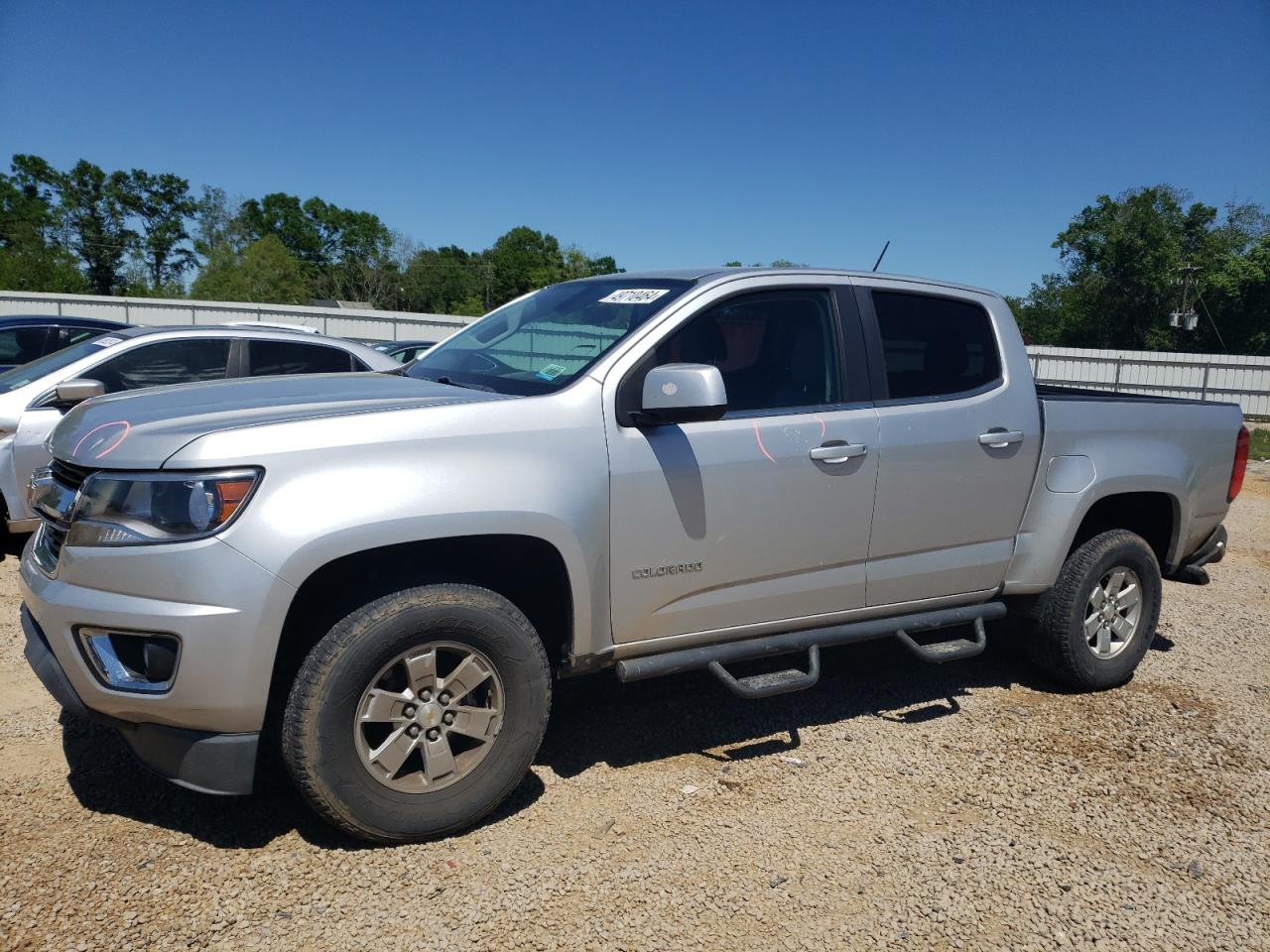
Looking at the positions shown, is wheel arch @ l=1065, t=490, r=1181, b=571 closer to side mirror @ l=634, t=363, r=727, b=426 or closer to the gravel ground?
the gravel ground

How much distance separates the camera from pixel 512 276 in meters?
109

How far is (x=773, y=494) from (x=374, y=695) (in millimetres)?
1647

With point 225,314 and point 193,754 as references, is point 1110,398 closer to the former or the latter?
point 193,754

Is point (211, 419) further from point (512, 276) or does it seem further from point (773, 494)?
point (512, 276)

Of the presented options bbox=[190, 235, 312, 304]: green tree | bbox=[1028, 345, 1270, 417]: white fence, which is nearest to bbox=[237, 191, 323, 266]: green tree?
bbox=[190, 235, 312, 304]: green tree

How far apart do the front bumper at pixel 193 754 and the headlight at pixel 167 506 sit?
533mm

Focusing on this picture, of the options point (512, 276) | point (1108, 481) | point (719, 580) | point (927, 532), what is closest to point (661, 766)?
point (719, 580)

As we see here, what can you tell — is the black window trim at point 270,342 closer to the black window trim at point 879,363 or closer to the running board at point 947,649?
the black window trim at point 879,363

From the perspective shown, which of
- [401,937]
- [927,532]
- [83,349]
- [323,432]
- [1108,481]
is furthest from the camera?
[83,349]

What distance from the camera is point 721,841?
3252mm

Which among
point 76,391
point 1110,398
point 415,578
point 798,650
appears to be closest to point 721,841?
point 798,650

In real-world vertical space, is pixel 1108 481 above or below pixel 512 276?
below

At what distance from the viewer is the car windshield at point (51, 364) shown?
6397mm

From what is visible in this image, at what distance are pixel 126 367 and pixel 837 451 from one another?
5.29 m
